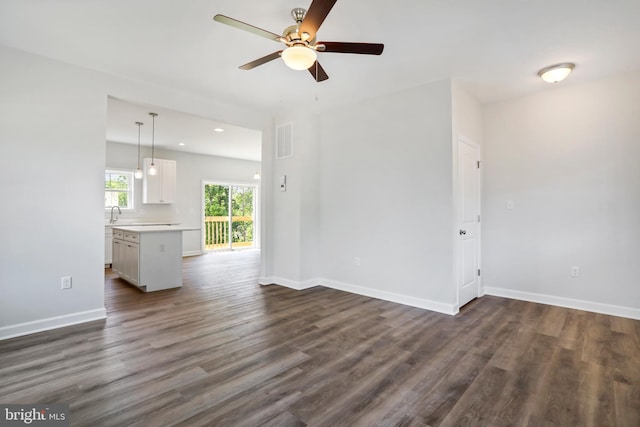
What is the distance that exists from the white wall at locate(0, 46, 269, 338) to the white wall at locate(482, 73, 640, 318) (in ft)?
15.9

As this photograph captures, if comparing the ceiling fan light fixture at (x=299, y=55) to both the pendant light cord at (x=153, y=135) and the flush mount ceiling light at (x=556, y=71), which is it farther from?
the pendant light cord at (x=153, y=135)

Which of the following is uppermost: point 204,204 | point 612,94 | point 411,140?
point 612,94

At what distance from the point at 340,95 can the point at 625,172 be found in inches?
132

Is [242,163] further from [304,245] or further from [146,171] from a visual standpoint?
[304,245]

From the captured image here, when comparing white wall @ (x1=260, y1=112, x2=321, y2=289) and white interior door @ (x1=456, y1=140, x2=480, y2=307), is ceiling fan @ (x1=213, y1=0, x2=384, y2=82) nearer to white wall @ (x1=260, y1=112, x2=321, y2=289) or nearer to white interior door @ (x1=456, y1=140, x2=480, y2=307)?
white interior door @ (x1=456, y1=140, x2=480, y2=307)

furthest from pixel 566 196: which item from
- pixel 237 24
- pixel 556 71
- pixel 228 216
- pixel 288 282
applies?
pixel 228 216

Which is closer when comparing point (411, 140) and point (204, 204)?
point (411, 140)

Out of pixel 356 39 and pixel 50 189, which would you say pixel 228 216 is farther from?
pixel 356 39

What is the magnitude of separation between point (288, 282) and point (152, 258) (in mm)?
2045

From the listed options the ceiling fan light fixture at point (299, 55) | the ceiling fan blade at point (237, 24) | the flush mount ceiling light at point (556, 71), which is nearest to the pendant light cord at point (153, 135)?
the ceiling fan blade at point (237, 24)

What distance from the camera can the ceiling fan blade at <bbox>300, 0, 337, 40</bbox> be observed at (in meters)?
1.78

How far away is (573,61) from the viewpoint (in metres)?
3.05

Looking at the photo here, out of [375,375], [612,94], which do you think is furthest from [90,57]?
[612,94]

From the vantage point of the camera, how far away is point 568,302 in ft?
12.0
